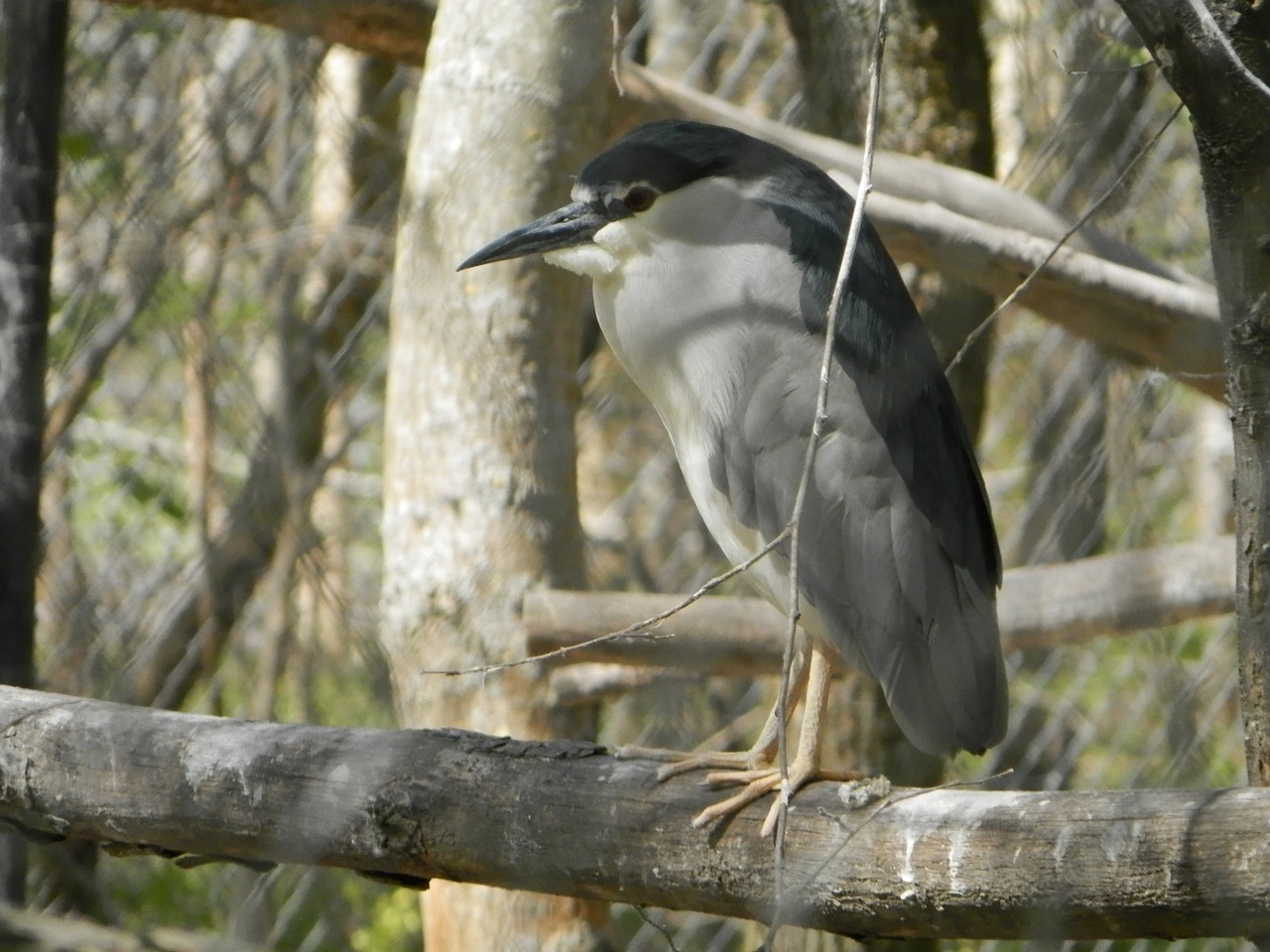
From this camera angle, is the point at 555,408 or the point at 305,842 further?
the point at 555,408

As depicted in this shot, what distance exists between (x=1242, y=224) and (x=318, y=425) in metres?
2.26

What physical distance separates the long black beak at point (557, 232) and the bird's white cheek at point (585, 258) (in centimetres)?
2

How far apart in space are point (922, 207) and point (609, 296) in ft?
1.70

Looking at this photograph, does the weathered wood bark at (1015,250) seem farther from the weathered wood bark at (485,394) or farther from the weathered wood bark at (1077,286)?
the weathered wood bark at (485,394)

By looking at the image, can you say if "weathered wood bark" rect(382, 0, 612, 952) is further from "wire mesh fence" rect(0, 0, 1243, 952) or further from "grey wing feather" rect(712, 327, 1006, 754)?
"grey wing feather" rect(712, 327, 1006, 754)

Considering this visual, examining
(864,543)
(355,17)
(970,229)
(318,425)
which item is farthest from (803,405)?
(318,425)

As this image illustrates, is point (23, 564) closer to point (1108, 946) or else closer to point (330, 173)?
point (330, 173)

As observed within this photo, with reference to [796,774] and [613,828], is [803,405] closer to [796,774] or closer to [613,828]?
[796,774]

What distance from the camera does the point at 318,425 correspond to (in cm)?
308

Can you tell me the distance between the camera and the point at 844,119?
2664 millimetres

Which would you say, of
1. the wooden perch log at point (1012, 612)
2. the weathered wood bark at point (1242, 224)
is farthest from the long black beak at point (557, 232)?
the weathered wood bark at point (1242, 224)

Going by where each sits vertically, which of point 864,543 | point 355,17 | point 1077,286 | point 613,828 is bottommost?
point 613,828

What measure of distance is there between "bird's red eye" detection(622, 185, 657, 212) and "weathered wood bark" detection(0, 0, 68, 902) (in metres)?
0.78

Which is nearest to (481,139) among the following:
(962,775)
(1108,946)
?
(962,775)
